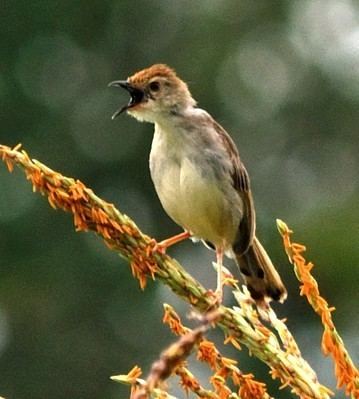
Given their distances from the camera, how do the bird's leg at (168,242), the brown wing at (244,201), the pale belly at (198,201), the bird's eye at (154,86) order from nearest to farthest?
1. the bird's leg at (168,242)
2. the pale belly at (198,201)
3. the brown wing at (244,201)
4. the bird's eye at (154,86)

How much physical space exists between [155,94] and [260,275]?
34.2 inches

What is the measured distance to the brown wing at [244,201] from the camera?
588cm

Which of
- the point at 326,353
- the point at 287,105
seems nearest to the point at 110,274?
the point at 287,105

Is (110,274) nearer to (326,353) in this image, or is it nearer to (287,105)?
(287,105)

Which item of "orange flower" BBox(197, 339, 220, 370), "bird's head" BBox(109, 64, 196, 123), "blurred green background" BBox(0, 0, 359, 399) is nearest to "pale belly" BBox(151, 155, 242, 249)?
"bird's head" BBox(109, 64, 196, 123)

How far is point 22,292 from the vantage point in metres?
20.0

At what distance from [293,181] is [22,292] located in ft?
15.5

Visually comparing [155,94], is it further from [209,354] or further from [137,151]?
[137,151]

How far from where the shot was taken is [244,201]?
5.98 m

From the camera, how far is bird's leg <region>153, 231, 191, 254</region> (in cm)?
329

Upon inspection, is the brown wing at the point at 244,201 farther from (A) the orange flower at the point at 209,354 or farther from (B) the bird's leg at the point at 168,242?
(A) the orange flower at the point at 209,354

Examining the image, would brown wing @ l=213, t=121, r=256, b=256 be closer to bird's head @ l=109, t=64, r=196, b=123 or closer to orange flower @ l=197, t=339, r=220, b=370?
bird's head @ l=109, t=64, r=196, b=123

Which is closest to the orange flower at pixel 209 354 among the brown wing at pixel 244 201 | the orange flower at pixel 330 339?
the orange flower at pixel 330 339

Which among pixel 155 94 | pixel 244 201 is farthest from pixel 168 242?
pixel 155 94
